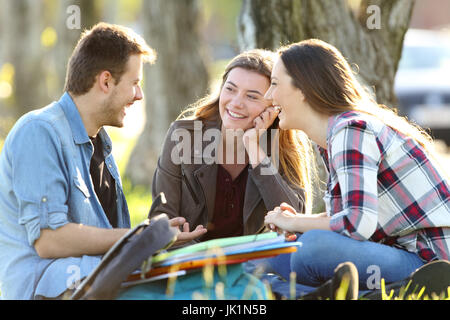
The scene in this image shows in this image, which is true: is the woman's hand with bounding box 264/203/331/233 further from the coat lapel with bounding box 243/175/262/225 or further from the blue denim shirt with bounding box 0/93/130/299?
the blue denim shirt with bounding box 0/93/130/299

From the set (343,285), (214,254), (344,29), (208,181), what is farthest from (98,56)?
(344,29)

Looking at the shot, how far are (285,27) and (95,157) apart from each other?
2150 mm

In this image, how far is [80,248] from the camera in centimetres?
359

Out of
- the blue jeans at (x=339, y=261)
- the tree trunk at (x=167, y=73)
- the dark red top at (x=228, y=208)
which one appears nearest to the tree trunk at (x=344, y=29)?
the dark red top at (x=228, y=208)

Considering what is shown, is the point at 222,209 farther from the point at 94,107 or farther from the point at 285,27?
the point at 285,27

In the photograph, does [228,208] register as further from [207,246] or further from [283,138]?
[207,246]

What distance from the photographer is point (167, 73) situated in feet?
31.8

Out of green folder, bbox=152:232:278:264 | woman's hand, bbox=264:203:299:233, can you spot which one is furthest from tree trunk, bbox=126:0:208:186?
green folder, bbox=152:232:278:264

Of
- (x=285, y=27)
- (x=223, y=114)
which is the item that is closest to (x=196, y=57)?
(x=285, y=27)

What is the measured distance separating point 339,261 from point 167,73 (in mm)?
6508

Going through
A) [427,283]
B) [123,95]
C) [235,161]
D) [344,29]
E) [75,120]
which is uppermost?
[344,29]

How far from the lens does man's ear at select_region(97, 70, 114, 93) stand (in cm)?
394

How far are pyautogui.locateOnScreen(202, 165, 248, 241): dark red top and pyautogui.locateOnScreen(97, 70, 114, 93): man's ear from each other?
104cm

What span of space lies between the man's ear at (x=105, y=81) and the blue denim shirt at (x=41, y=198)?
0.82ft
